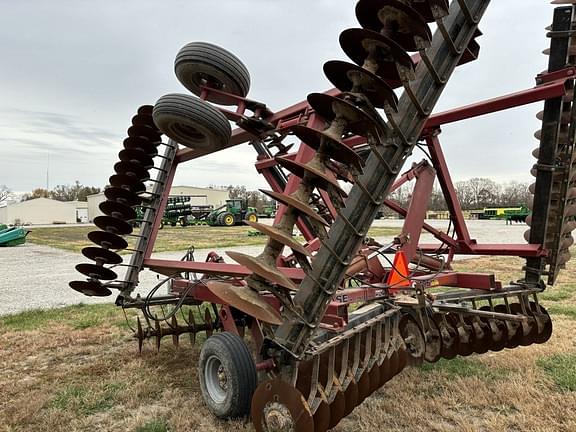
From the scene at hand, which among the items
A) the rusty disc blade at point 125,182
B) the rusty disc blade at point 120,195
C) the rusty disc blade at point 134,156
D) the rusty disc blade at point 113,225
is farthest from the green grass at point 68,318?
the rusty disc blade at point 134,156

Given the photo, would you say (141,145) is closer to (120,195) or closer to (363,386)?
(120,195)

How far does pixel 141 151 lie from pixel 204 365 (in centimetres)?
259

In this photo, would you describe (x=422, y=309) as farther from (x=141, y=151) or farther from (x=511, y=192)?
(x=511, y=192)

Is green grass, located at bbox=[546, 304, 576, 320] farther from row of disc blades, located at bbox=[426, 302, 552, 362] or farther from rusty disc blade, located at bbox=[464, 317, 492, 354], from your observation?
rusty disc blade, located at bbox=[464, 317, 492, 354]

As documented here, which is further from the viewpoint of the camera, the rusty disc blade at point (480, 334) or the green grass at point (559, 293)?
the green grass at point (559, 293)

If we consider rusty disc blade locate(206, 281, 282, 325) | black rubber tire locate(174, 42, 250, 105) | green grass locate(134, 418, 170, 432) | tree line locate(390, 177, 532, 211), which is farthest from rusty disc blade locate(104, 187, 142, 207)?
tree line locate(390, 177, 532, 211)

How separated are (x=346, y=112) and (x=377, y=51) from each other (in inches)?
13.6

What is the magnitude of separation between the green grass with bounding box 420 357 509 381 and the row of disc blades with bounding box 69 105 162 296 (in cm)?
329

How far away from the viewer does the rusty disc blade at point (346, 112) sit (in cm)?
195

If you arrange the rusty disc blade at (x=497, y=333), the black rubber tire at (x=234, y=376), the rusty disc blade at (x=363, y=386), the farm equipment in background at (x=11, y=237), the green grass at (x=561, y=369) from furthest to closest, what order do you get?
the farm equipment in background at (x=11, y=237) < the rusty disc blade at (x=497, y=333) < the green grass at (x=561, y=369) < the black rubber tire at (x=234, y=376) < the rusty disc blade at (x=363, y=386)

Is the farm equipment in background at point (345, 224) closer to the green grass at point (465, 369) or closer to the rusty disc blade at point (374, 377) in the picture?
the rusty disc blade at point (374, 377)

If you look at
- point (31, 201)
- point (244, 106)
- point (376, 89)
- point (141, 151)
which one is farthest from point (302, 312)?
point (31, 201)

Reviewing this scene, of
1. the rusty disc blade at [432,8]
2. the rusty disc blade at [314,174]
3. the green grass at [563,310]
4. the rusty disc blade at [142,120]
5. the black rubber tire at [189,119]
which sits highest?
the rusty disc blade at [432,8]

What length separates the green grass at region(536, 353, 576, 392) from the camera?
10.9 feet
